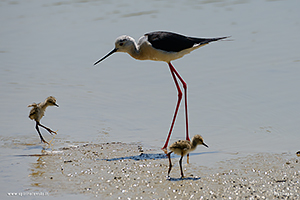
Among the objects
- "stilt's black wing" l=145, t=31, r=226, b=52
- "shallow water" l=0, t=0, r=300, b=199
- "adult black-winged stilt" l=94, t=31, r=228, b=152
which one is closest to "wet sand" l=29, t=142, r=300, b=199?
"shallow water" l=0, t=0, r=300, b=199

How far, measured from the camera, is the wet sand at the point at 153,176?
213 inches

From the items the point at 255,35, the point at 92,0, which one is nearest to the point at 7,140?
the point at 255,35

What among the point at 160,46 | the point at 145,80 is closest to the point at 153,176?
the point at 160,46

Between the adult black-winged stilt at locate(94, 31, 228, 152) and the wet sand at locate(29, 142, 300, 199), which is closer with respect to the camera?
the wet sand at locate(29, 142, 300, 199)

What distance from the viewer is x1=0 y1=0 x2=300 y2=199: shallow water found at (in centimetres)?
764

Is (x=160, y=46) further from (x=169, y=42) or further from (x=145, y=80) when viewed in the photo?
(x=145, y=80)

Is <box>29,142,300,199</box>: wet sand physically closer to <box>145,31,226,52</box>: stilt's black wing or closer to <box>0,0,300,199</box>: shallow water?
<box>0,0,300,199</box>: shallow water

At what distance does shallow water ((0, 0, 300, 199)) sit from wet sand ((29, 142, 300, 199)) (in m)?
0.30

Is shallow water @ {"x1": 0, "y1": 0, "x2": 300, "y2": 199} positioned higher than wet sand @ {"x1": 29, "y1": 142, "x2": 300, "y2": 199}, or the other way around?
shallow water @ {"x1": 0, "y1": 0, "x2": 300, "y2": 199}

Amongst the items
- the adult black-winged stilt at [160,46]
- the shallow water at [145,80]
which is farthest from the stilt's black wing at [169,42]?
the shallow water at [145,80]

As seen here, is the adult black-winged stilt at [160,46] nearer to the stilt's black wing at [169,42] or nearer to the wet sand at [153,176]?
the stilt's black wing at [169,42]

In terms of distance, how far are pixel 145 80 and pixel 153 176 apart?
434 centimetres

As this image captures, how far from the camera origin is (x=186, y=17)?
1448cm

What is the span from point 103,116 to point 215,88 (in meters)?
2.34
